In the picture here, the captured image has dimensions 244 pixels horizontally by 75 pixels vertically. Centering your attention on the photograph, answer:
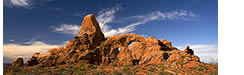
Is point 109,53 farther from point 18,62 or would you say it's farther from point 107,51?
point 18,62

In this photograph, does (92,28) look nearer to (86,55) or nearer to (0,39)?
(86,55)

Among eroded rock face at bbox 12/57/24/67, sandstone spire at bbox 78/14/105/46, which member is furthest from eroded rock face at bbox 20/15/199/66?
eroded rock face at bbox 12/57/24/67

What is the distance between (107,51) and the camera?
2327 cm

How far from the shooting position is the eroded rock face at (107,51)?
1967 centimetres

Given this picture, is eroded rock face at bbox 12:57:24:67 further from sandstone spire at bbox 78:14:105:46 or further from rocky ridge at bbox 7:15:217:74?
sandstone spire at bbox 78:14:105:46

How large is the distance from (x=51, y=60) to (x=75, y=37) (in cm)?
570

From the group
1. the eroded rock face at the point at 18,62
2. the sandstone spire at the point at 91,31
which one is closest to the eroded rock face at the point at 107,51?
the sandstone spire at the point at 91,31

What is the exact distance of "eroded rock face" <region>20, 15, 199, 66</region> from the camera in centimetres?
1967

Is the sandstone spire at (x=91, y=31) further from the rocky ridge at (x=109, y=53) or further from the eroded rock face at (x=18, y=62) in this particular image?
the eroded rock face at (x=18, y=62)

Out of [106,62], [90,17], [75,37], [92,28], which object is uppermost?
[90,17]

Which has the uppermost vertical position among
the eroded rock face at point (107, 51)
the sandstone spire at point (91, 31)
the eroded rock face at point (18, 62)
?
the sandstone spire at point (91, 31)

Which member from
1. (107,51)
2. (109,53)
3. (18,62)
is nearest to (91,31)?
(107,51)

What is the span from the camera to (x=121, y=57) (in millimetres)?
22219

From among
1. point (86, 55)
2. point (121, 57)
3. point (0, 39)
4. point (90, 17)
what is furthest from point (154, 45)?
point (0, 39)
